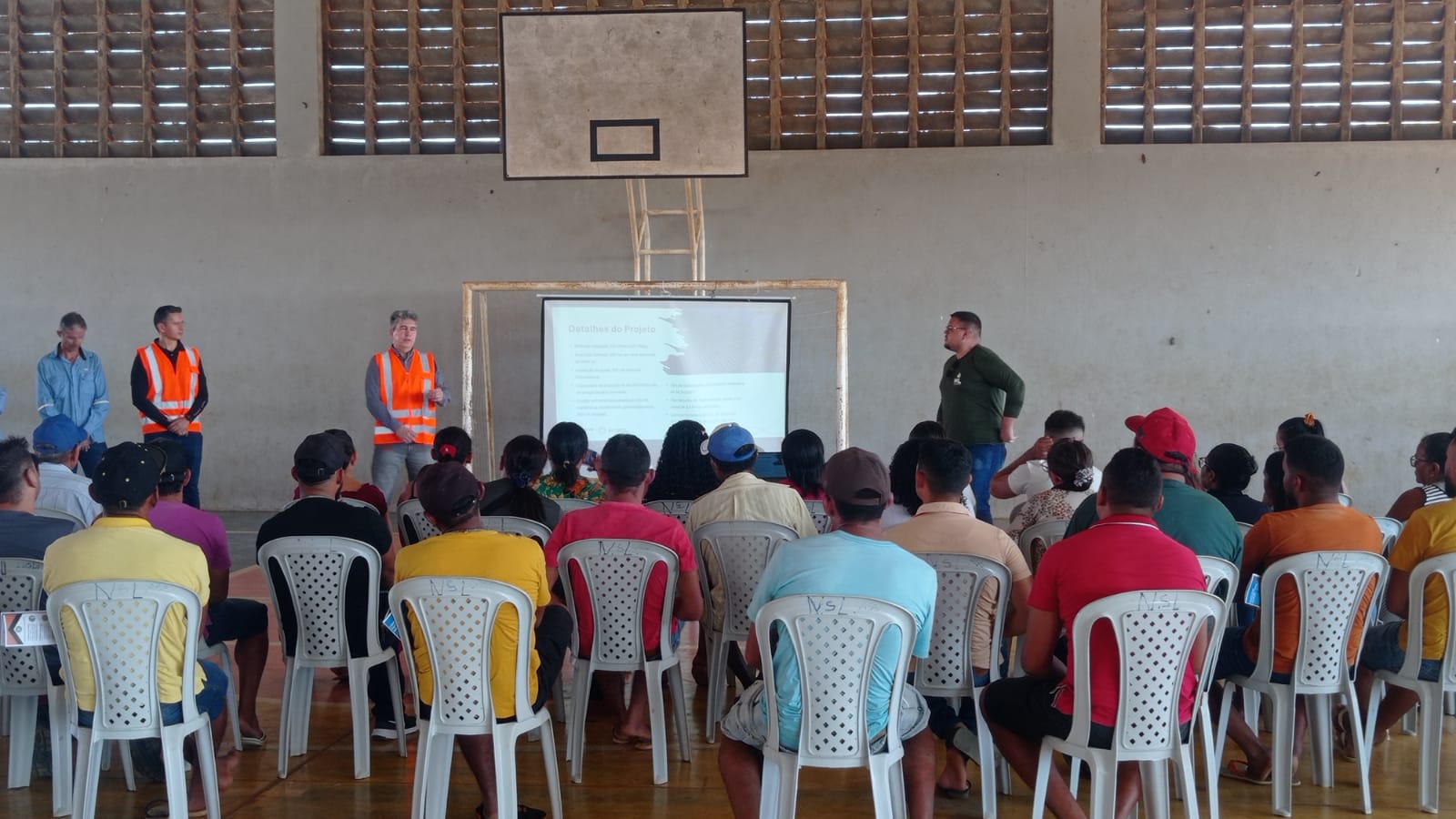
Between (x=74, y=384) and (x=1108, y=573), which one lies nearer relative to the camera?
(x=1108, y=573)

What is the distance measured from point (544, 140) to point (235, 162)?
2850 mm

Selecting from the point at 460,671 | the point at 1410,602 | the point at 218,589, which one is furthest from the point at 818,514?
the point at 218,589

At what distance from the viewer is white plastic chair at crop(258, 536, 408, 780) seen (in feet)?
10.3

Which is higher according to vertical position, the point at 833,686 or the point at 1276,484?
the point at 1276,484

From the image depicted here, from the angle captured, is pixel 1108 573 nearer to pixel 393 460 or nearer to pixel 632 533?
pixel 632 533

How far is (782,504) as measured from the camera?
11.6 feet

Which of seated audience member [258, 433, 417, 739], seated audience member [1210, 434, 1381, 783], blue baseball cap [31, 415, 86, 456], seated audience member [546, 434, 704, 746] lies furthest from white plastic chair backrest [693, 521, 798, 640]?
blue baseball cap [31, 415, 86, 456]

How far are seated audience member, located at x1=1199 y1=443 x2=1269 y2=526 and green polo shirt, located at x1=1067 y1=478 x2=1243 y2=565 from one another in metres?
0.37

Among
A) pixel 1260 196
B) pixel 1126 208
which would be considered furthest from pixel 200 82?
pixel 1260 196

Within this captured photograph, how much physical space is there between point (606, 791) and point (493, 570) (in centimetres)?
84

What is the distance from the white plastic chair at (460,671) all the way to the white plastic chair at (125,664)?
514mm

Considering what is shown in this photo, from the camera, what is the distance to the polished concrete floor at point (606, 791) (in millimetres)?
2996

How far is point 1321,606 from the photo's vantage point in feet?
9.43

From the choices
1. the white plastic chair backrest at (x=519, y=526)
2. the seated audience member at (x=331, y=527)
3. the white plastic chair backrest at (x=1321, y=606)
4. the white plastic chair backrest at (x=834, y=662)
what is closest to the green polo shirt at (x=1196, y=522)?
the white plastic chair backrest at (x=1321, y=606)
